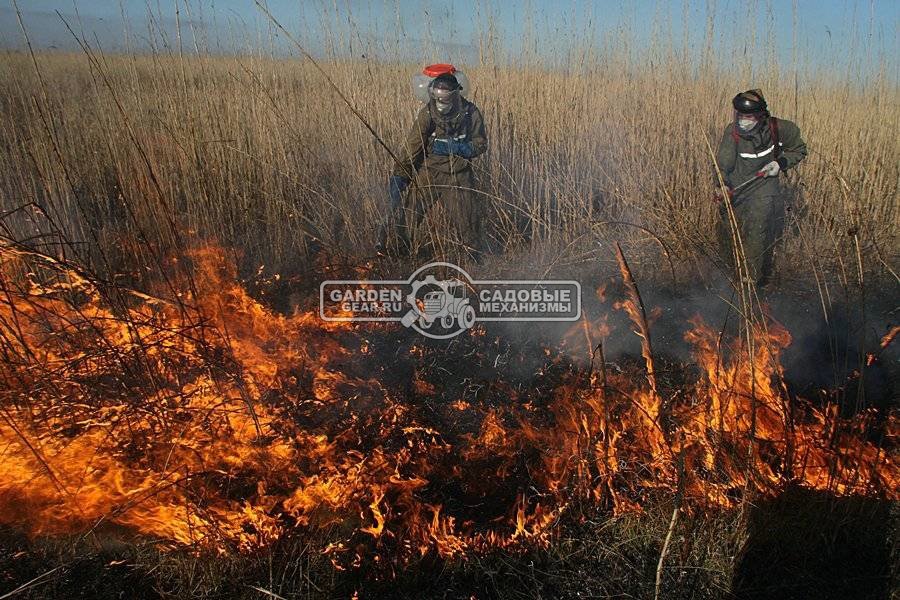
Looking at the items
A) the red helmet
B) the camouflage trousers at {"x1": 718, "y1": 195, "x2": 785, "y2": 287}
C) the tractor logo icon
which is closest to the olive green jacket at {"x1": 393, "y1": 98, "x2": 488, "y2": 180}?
the red helmet

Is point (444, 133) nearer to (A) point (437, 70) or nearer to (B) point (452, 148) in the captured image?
(B) point (452, 148)

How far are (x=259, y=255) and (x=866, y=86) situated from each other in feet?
19.9

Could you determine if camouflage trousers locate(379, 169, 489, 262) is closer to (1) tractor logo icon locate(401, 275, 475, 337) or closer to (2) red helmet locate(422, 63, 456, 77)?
(1) tractor logo icon locate(401, 275, 475, 337)

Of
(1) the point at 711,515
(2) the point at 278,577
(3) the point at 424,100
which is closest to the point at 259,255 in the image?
(3) the point at 424,100

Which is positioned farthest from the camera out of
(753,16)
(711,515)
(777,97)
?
(777,97)

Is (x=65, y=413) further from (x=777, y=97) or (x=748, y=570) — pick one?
(x=777, y=97)

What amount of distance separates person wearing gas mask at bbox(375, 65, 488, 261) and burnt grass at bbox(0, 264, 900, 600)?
7.46 ft

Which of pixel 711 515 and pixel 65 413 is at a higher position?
pixel 65 413

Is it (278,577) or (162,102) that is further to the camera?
(162,102)

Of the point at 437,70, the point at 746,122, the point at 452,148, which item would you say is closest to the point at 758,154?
the point at 746,122

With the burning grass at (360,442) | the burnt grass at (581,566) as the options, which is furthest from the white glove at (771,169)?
the burnt grass at (581,566)

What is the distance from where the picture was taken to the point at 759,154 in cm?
394

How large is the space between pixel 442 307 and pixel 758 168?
276 cm

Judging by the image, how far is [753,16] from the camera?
479 cm
